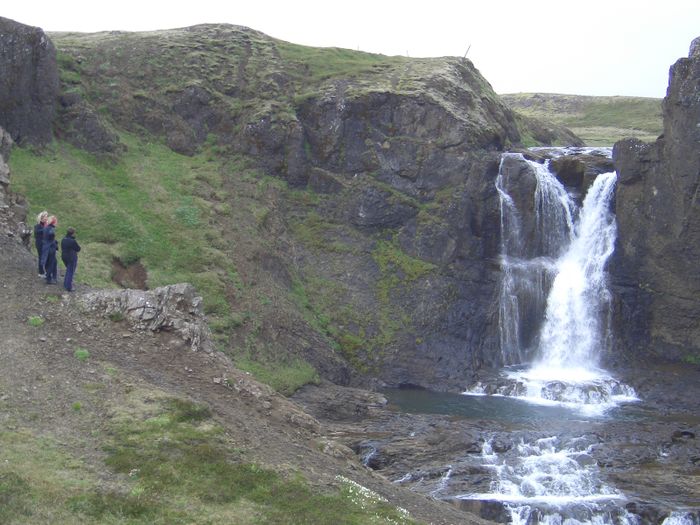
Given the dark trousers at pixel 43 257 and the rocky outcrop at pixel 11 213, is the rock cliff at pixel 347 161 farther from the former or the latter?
the dark trousers at pixel 43 257

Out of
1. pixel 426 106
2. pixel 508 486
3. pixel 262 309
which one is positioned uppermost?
pixel 426 106

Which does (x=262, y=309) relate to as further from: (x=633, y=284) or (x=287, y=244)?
(x=633, y=284)

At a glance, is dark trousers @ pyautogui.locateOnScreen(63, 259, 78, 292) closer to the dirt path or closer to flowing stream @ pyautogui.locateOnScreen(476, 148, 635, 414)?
the dirt path

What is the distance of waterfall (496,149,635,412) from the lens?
134ft

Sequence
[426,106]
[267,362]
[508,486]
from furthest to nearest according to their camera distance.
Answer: [426,106] → [267,362] → [508,486]

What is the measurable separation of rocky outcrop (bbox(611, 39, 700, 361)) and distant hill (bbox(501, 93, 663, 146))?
30.2 metres

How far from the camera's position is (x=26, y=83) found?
4134cm

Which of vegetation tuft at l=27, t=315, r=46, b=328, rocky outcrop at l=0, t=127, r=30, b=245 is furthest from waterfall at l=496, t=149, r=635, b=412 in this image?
vegetation tuft at l=27, t=315, r=46, b=328

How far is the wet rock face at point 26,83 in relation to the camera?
40656 mm

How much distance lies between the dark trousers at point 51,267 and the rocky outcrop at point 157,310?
5.12 ft

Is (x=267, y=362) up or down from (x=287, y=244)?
down

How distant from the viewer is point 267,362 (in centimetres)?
3356

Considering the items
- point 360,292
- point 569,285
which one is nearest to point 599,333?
point 569,285

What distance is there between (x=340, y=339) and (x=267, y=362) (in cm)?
680
